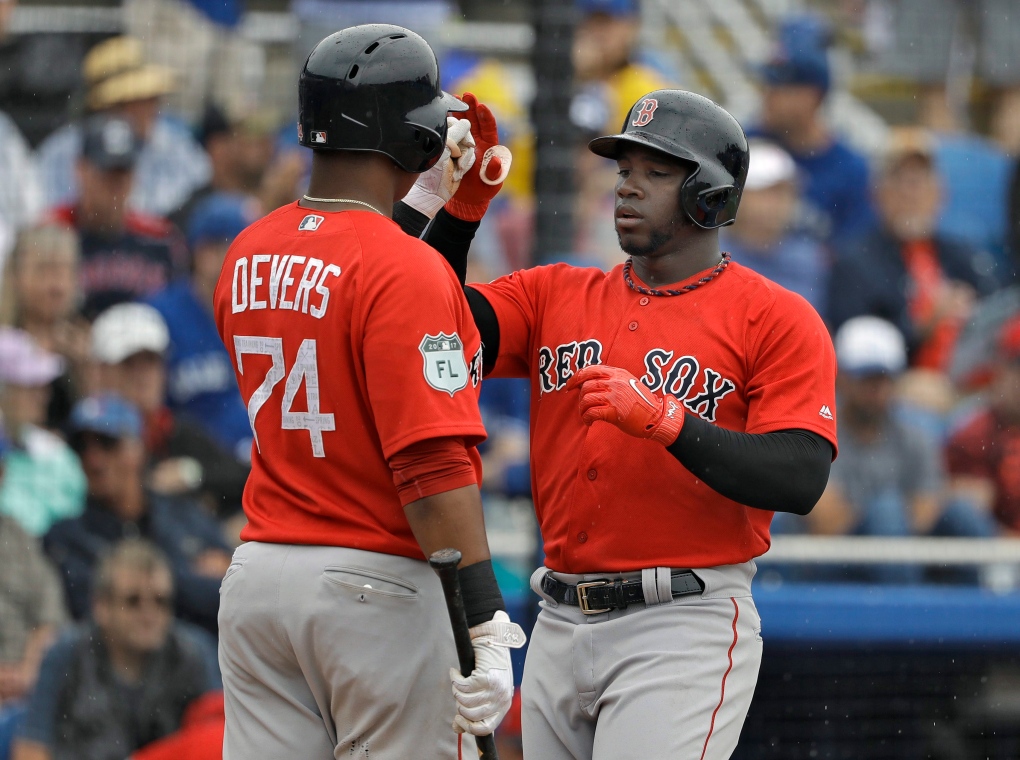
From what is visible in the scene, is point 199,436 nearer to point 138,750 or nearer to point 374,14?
point 138,750

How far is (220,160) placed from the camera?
664 cm

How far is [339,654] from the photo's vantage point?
7.89ft

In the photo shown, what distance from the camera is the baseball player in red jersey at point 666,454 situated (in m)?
2.57

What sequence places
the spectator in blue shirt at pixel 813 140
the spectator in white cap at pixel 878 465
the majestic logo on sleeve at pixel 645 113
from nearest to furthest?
1. the majestic logo on sleeve at pixel 645 113
2. the spectator in white cap at pixel 878 465
3. the spectator in blue shirt at pixel 813 140

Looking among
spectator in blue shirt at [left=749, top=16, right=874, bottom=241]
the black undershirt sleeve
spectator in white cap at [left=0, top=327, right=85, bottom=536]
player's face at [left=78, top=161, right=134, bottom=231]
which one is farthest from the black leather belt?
spectator in blue shirt at [left=749, top=16, right=874, bottom=241]

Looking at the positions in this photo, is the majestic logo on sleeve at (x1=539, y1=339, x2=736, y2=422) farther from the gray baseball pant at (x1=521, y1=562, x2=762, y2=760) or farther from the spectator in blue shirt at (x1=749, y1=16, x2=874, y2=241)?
the spectator in blue shirt at (x1=749, y1=16, x2=874, y2=241)

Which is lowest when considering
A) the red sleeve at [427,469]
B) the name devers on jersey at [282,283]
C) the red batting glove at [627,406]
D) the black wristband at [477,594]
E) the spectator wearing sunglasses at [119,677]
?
the spectator wearing sunglasses at [119,677]

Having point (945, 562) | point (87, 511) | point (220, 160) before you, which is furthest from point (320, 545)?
point (220, 160)

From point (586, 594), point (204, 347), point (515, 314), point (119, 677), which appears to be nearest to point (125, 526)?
point (119, 677)

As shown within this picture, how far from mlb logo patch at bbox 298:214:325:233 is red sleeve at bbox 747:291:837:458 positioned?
0.89 metres

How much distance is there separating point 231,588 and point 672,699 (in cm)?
87

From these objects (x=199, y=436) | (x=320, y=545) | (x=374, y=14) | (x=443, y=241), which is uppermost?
(x=374, y=14)

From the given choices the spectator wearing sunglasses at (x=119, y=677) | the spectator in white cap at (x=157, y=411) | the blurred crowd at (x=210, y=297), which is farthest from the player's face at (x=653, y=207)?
the spectator in white cap at (x=157, y=411)

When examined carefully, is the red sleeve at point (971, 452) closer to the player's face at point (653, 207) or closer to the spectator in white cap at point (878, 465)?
the spectator in white cap at point (878, 465)
